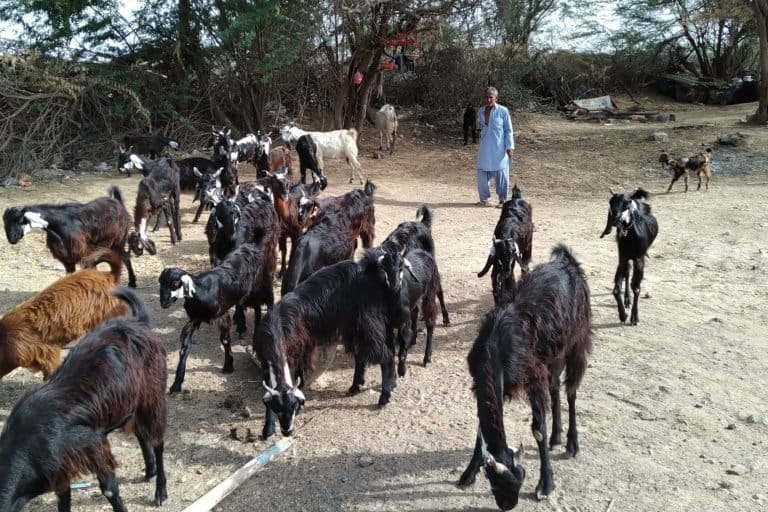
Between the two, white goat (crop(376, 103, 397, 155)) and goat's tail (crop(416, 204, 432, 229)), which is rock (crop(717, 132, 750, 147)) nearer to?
white goat (crop(376, 103, 397, 155))

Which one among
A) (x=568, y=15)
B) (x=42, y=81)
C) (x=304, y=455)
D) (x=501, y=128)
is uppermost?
(x=568, y=15)

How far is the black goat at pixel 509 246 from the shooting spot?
6.16 metres

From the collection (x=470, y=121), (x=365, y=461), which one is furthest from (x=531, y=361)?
(x=470, y=121)

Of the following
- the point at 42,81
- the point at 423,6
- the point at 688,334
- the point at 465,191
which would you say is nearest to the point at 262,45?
the point at 423,6

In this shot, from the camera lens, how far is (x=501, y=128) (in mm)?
11273

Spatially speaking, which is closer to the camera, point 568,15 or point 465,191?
point 465,191

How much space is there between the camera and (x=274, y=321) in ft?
15.2

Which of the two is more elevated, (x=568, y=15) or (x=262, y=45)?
(x=568, y=15)

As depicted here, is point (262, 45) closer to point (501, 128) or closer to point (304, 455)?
point (501, 128)

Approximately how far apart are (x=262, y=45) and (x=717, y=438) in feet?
42.4

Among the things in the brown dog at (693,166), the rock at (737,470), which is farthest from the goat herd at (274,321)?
the brown dog at (693,166)

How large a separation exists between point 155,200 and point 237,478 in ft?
18.4

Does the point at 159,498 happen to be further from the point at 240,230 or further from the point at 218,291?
the point at 240,230

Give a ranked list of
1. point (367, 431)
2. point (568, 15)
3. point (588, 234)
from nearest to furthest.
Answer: point (367, 431)
point (588, 234)
point (568, 15)
